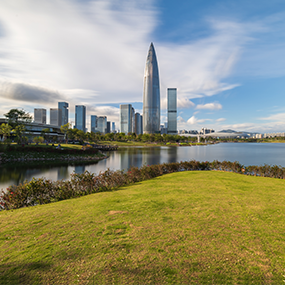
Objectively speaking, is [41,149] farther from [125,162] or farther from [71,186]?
[71,186]

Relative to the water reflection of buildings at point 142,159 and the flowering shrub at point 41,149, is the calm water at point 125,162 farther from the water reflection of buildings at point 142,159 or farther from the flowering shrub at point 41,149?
the flowering shrub at point 41,149

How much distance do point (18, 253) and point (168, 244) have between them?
4.89 meters

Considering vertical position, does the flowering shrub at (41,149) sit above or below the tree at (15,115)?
below

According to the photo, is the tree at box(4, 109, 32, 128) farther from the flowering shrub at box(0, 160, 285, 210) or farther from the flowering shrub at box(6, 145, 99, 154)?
the flowering shrub at box(0, 160, 285, 210)

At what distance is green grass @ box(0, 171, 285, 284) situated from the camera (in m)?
4.46

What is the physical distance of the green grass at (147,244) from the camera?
4.46 meters

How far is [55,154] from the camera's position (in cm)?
4684

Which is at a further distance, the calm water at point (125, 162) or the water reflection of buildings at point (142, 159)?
the water reflection of buildings at point (142, 159)

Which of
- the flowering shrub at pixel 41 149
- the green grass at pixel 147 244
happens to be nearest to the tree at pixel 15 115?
the flowering shrub at pixel 41 149

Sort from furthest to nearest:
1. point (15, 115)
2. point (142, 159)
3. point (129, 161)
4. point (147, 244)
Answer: point (15, 115), point (142, 159), point (129, 161), point (147, 244)

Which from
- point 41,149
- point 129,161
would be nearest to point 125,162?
point 129,161

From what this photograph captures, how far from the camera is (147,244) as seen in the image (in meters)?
5.80

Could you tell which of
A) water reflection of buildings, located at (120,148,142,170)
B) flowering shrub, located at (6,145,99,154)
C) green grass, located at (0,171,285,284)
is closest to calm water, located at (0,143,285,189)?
water reflection of buildings, located at (120,148,142,170)

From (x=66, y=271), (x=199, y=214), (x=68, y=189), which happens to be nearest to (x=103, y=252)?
(x=66, y=271)
